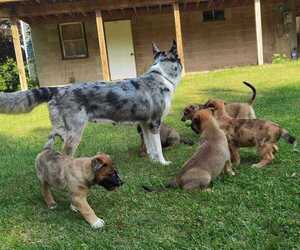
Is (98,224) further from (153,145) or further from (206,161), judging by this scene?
(153,145)

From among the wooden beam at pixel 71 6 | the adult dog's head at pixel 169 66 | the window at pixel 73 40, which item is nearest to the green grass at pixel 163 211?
the adult dog's head at pixel 169 66

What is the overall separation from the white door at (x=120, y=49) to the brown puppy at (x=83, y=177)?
16103 millimetres

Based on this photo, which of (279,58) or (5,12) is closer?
(5,12)

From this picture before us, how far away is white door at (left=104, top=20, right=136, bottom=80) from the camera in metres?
20.4

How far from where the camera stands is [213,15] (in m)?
20.2

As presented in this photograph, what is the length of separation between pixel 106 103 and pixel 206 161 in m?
1.93

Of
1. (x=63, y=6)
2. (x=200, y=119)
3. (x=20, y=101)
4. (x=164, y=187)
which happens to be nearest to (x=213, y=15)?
(x=63, y=6)

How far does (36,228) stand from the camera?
4.60m

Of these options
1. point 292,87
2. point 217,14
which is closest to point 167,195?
point 292,87

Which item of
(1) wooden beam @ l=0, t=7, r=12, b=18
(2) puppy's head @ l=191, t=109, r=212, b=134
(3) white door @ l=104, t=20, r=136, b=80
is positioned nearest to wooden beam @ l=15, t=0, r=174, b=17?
(1) wooden beam @ l=0, t=7, r=12, b=18

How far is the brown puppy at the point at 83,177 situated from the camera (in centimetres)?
438

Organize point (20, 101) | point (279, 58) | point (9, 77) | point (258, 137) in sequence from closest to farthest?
point (258, 137), point (20, 101), point (279, 58), point (9, 77)

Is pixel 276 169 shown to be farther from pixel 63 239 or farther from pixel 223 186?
pixel 63 239

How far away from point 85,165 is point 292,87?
8703 millimetres
